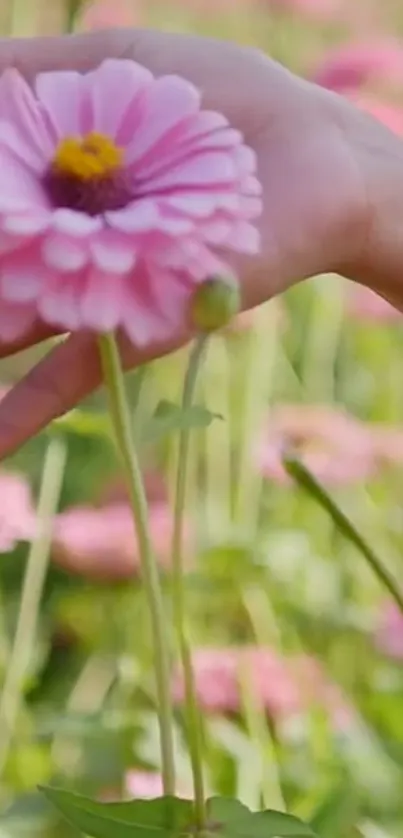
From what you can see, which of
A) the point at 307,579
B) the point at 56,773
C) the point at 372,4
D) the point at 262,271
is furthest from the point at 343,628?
the point at 372,4

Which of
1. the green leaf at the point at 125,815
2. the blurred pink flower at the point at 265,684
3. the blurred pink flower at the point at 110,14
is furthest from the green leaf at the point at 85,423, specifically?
the blurred pink flower at the point at 110,14

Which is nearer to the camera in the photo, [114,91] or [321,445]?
[114,91]

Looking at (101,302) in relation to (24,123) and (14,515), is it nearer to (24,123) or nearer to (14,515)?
(24,123)

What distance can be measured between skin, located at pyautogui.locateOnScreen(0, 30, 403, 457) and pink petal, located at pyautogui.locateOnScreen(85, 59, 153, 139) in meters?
0.06

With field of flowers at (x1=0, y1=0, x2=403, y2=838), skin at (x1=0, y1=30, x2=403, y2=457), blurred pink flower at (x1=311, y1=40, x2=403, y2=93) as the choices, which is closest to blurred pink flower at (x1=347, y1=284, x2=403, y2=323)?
field of flowers at (x1=0, y1=0, x2=403, y2=838)

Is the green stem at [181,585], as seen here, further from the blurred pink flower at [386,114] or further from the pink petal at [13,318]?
the blurred pink flower at [386,114]

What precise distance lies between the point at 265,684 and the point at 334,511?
24 centimetres

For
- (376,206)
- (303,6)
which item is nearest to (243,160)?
(376,206)

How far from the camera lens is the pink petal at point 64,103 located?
24cm

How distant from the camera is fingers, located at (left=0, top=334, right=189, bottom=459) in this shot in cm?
29

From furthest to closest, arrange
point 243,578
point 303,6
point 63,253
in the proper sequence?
point 303,6 < point 243,578 < point 63,253

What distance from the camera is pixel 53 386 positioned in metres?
0.29

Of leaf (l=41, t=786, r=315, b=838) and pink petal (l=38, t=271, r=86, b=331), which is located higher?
pink petal (l=38, t=271, r=86, b=331)

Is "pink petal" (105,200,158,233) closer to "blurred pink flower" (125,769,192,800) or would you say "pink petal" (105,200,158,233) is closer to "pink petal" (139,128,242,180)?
"pink petal" (139,128,242,180)
